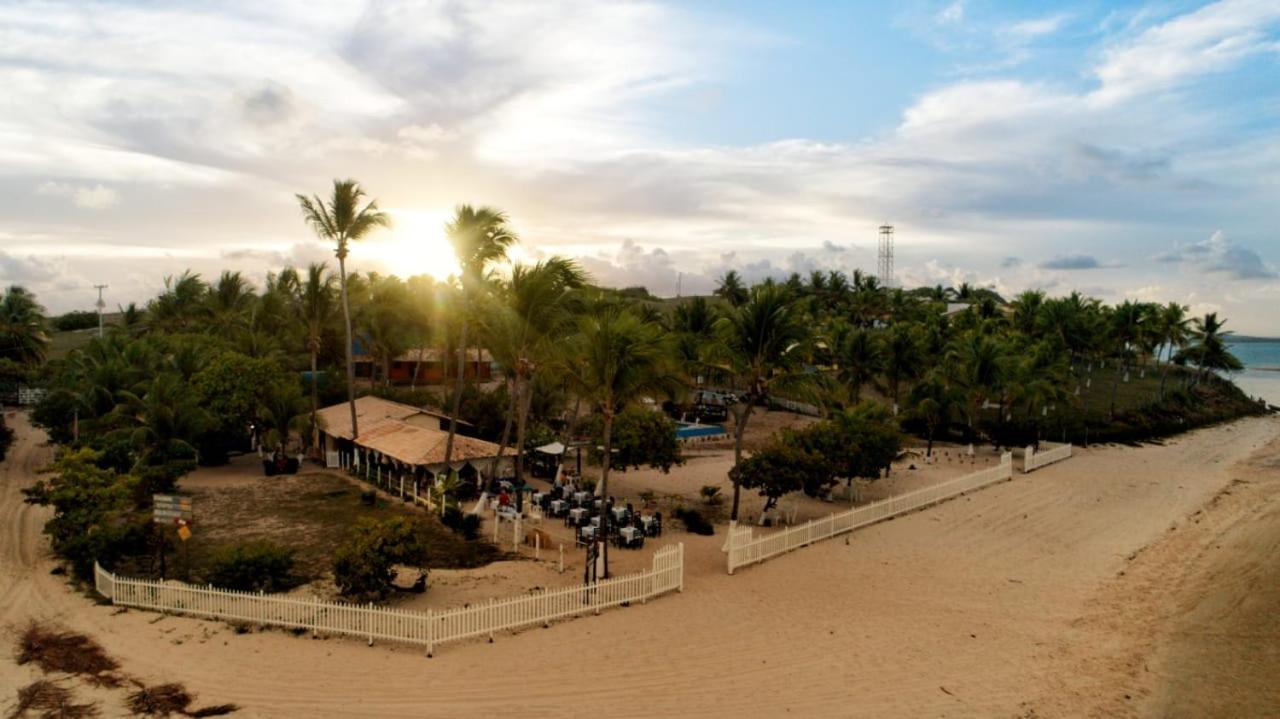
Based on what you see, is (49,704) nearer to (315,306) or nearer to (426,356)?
(315,306)

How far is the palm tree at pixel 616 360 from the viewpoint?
53.0 ft

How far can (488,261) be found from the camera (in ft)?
81.5

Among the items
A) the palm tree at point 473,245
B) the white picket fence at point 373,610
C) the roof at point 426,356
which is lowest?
the white picket fence at point 373,610

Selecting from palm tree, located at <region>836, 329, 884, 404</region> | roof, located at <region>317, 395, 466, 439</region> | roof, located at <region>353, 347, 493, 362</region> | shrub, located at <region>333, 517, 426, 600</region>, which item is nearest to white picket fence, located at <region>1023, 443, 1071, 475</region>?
palm tree, located at <region>836, 329, 884, 404</region>

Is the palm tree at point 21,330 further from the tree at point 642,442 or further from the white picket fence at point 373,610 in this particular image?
the tree at point 642,442

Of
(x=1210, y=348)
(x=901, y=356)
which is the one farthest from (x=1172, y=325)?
(x=901, y=356)

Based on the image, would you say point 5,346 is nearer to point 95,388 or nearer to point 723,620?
point 95,388

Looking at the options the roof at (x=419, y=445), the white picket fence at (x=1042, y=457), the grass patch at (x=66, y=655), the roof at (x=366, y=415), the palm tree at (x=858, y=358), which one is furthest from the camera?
the palm tree at (x=858, y=358)

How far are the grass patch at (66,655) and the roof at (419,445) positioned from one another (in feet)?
39.0

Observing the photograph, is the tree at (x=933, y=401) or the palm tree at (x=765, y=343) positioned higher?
the palm tree at (x=765, y=343)

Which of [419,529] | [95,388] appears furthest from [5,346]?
[419,529]

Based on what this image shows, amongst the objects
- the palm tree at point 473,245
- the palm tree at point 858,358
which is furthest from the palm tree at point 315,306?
the palm tree at point 858,358

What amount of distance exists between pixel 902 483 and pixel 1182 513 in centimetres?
921

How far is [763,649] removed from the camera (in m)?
12.7
